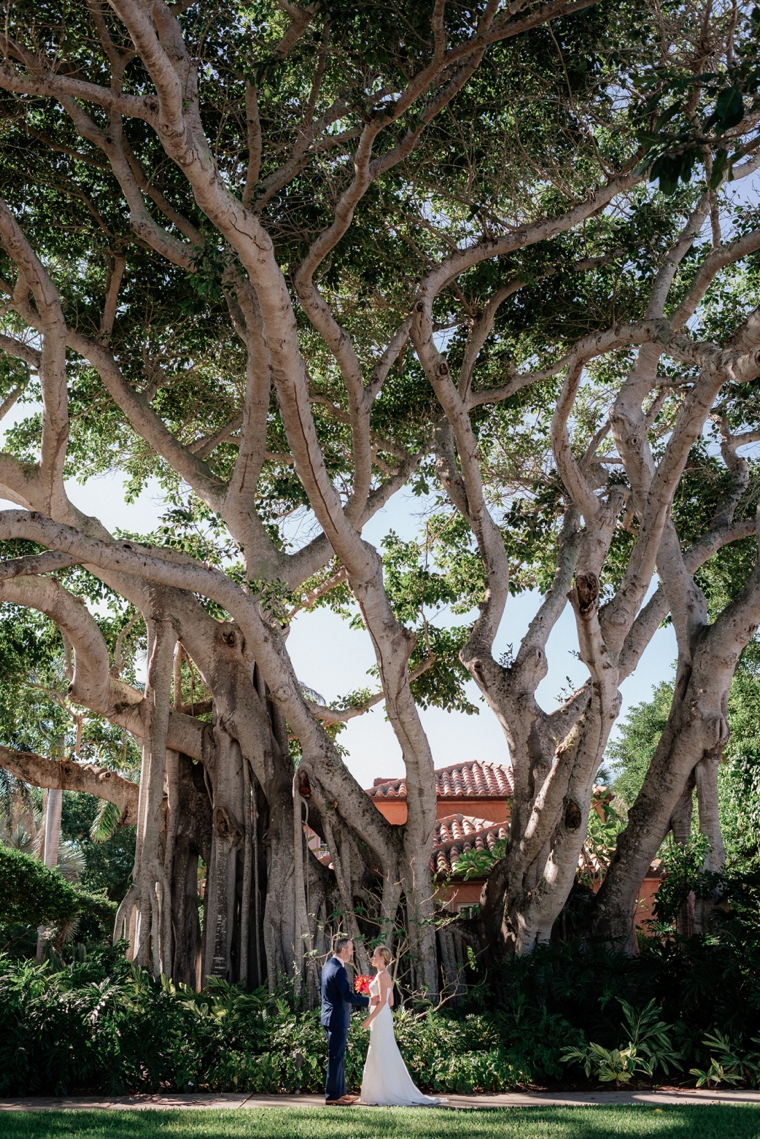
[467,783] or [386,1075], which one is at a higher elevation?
[467,783]

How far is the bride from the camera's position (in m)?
7.48

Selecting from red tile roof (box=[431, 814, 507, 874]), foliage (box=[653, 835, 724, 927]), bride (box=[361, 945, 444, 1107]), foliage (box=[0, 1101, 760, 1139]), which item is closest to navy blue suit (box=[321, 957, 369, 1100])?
bride (box=[361, 945, 444, 1107])

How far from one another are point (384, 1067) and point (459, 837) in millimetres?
10400

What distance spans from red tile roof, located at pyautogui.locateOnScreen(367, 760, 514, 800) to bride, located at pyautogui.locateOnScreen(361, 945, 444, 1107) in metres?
12.1

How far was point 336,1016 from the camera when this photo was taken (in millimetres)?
7562

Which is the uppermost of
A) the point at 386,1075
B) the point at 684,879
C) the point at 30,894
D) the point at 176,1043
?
the point at 30,894

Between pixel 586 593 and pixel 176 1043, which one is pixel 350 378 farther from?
pixel 176 1043

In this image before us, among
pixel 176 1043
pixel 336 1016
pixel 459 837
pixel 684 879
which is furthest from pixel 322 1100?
pixel 459 837

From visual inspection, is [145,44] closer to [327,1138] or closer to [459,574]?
[327,1138]

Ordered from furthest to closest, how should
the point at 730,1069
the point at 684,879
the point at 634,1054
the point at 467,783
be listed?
the point at 467,783 → the point at 684,879 → the point at 634,1054 → the point at 730,1069

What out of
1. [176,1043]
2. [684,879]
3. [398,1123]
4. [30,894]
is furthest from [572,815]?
[30,894]

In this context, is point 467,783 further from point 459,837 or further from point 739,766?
point 739,766

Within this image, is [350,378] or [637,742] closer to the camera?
[350,378]

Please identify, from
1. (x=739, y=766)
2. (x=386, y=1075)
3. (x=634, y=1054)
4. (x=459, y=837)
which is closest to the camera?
(x=386, y=1075)
